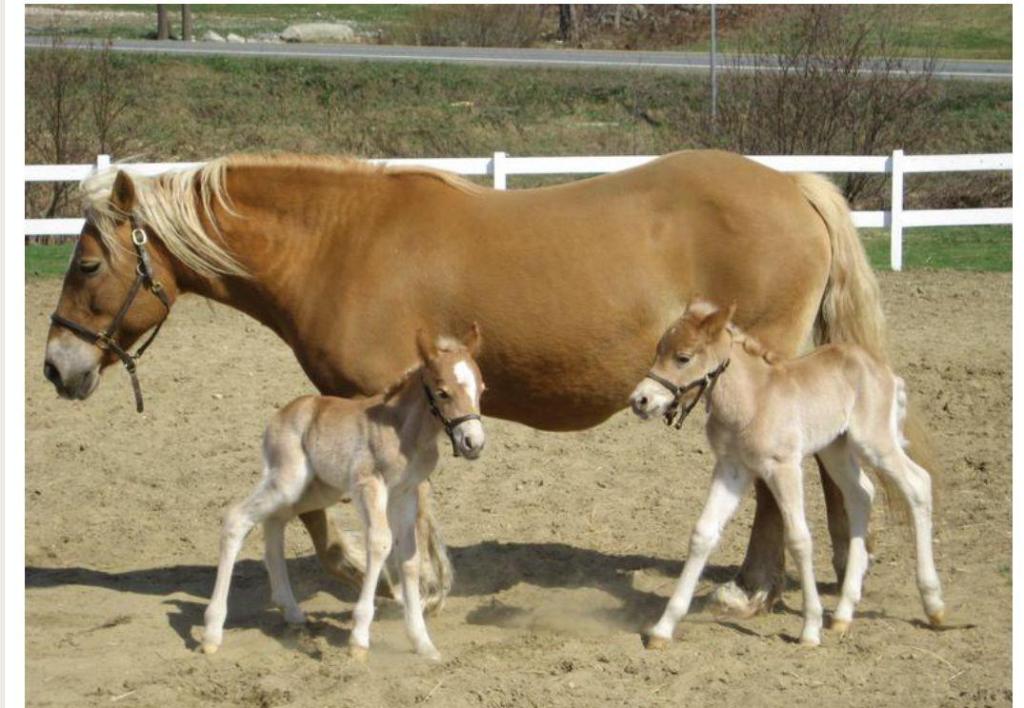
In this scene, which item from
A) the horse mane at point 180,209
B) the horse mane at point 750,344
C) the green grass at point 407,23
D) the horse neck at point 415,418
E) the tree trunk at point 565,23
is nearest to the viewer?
the horse neck at point 415,418

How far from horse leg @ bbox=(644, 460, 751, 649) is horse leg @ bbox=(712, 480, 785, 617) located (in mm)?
567

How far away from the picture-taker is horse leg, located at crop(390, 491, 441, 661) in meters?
5.65

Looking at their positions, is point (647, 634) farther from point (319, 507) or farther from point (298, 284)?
point (298, 284)

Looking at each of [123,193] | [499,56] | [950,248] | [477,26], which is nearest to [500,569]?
[123,193]

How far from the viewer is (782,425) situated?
224 inches

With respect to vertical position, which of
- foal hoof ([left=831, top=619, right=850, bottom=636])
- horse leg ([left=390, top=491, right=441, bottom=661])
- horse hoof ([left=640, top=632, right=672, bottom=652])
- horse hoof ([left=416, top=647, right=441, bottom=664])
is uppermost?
horse leg ([left=390, top=491, right=441, bottom=661])

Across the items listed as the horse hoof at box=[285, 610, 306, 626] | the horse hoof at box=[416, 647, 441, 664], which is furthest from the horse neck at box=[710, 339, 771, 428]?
the horse hoof at box=[285, 610, 306, 626]

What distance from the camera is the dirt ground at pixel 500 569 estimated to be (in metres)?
5.33

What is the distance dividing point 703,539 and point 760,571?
75 centimetres

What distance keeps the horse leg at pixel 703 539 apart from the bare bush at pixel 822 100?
14709 millimetres

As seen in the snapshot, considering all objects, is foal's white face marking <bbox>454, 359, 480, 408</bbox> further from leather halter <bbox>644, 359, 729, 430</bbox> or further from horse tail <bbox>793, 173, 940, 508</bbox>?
horse tail <bbox>793, 173, 940, 508</bbox>

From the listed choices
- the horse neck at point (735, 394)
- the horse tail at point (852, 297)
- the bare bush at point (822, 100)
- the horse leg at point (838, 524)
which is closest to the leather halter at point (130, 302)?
the horse neck at point (735, 394)

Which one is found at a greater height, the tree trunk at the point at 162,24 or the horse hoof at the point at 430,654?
the tree trunk at the point at 162,24

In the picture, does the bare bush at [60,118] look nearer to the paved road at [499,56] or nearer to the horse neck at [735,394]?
the paved road at [499,56]
